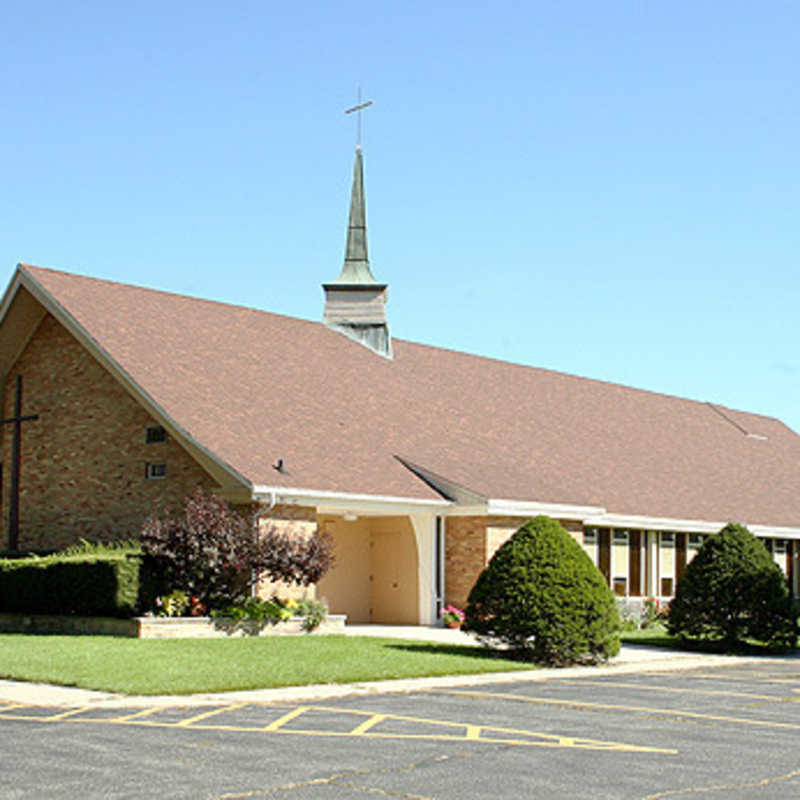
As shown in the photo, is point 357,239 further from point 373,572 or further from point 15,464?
point 15,464

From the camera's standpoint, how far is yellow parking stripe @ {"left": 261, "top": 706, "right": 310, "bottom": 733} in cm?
1139

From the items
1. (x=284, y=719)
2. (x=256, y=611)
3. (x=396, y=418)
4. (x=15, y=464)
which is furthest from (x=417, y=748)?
(x=15, y=464)

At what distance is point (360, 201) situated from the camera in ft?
120

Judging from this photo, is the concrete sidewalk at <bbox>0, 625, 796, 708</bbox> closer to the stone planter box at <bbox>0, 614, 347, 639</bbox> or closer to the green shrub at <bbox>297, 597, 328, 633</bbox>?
the green shrub at <bbox>297, 597, 328, 633</bbox>

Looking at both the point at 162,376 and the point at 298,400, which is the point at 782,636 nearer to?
the point at 298,400

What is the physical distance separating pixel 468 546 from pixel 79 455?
9136mm

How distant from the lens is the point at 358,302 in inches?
1348

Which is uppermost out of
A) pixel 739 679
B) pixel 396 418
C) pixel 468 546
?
pixel 396 418

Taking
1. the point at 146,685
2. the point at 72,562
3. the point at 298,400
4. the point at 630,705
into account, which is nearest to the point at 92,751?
the point at 146,685

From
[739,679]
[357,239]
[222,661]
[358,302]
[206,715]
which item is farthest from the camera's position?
[357,239]

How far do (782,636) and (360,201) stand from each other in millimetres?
18969

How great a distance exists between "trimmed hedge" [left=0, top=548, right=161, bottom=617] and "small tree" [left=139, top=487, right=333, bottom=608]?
52 centimetres

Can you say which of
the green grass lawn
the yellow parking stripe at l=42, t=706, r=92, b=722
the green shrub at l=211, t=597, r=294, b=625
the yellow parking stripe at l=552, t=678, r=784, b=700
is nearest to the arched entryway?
the green shrub at l=211, t=597, r=294, b=625

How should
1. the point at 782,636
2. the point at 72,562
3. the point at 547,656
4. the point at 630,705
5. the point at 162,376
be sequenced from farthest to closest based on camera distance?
the point at 162,376 → the point at 782,636 → the point at 72,562 → the point at 547,656 → the point at 630,705
